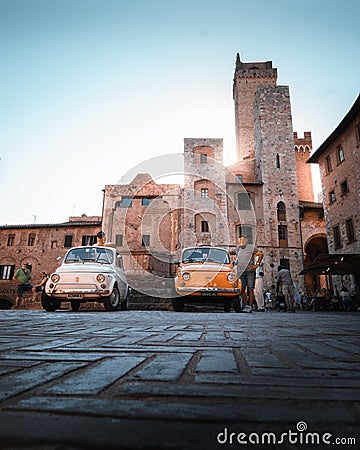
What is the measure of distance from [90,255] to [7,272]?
26457 mm

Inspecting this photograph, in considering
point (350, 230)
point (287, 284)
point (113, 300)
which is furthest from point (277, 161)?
point (113, 300)

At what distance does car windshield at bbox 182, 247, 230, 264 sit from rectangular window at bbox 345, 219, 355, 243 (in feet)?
45.4

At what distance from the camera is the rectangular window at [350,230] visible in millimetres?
20459

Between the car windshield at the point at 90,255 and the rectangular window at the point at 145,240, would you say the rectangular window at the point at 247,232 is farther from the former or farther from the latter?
the car windshield at the point at 90,255

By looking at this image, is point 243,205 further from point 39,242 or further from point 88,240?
point 39,242

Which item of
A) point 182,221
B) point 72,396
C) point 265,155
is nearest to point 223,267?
point 72,396

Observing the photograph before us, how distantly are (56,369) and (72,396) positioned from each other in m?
0.50

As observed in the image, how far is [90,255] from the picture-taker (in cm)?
974

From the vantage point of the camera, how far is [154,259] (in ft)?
81.3

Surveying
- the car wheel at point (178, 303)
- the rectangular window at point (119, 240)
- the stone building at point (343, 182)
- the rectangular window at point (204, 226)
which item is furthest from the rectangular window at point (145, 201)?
the car wheel at point (178, 303)

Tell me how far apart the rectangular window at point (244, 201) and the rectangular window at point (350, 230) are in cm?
962

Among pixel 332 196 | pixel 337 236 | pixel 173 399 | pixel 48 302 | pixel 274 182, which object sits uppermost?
pixel 274 182

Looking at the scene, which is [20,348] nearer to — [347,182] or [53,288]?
[53,288]

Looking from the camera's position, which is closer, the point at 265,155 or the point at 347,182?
the point at 347,182
